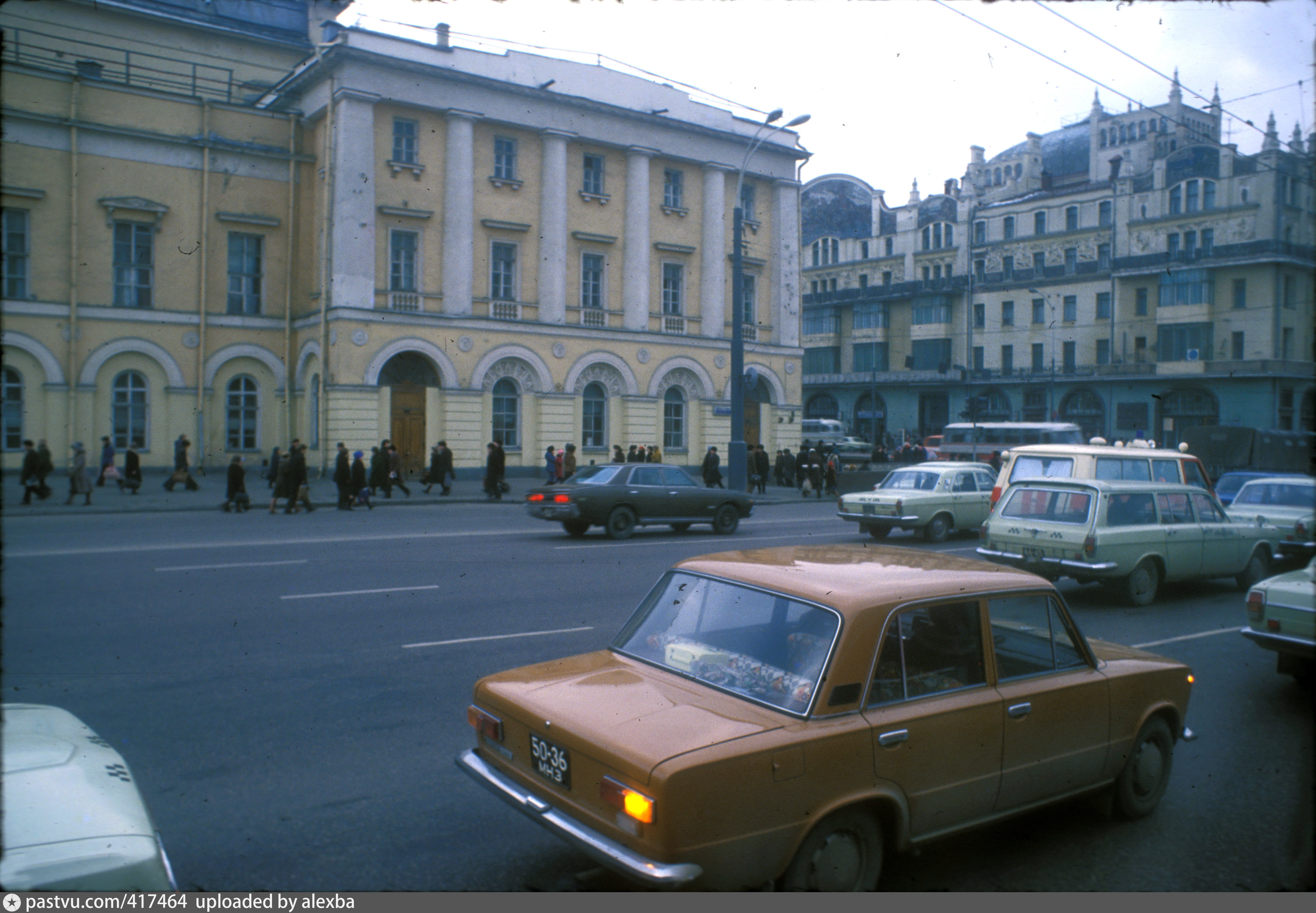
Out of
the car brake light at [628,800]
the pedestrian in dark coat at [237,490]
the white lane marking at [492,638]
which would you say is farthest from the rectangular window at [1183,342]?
the car brake light at [628,800]

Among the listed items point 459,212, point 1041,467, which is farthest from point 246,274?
point 1041,467

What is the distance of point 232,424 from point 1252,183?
1532 inches

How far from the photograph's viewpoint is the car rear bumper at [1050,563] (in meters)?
10.4

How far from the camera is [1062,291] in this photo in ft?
168

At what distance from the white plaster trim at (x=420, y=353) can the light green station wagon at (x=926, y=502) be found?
56.9ft

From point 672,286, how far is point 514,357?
8.00 metres

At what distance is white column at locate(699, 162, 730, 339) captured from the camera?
3691 centimetres

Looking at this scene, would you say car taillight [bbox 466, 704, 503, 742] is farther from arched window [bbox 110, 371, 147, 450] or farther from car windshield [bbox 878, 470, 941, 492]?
car windshield [bbox 878, 470, 941, 492]

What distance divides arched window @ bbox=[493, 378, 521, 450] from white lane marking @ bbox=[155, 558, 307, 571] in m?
19.6

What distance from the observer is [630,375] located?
3528cm

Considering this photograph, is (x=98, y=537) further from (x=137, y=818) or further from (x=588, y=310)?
(x=588, y=310)

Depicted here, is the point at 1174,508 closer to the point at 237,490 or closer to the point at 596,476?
the point at 596,476

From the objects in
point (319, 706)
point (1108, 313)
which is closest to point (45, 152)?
point (319, 706)

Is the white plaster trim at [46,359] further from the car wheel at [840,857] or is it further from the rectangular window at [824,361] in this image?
the rectangular window at [824,361]
